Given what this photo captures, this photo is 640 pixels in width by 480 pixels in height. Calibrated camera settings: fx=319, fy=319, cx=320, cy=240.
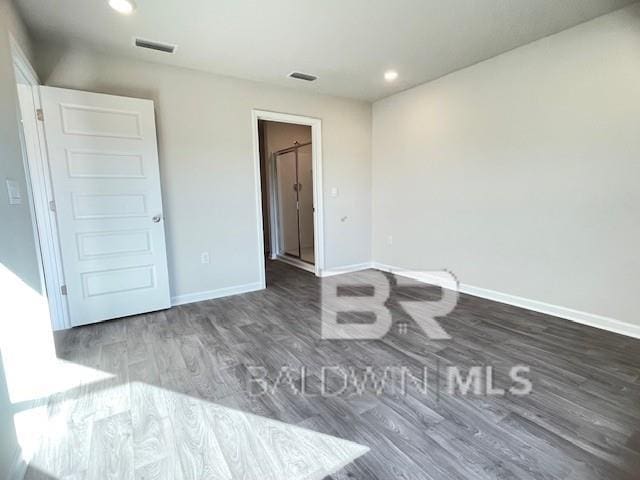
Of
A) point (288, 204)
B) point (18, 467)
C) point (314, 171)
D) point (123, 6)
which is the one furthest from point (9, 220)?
point (288, 204)

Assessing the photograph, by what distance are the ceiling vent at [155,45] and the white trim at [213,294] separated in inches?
92.0

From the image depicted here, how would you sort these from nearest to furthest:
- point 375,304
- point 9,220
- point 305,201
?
point 9,220 < point 375,304 < point 305,201

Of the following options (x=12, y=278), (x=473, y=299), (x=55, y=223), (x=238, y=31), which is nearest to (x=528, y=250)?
(x=473, y=299)

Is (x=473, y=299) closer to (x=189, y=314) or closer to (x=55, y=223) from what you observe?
(x=189, y=314)

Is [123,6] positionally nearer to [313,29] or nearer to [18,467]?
[313,29]

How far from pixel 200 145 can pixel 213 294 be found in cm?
162

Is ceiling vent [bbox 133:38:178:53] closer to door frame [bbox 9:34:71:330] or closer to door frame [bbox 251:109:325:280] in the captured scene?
A: door frame [bbox 9:34:71:330]

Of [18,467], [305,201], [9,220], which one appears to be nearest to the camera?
[18,467]

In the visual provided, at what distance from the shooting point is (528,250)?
300cm

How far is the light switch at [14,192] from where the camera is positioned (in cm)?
149

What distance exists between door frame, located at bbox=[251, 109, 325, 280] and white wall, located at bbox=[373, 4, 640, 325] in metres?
1.13

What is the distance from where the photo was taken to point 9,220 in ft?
4.75

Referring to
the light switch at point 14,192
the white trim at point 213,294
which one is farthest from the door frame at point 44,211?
the light switch at point 14,192

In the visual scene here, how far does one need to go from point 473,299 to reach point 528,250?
73 centimetres
